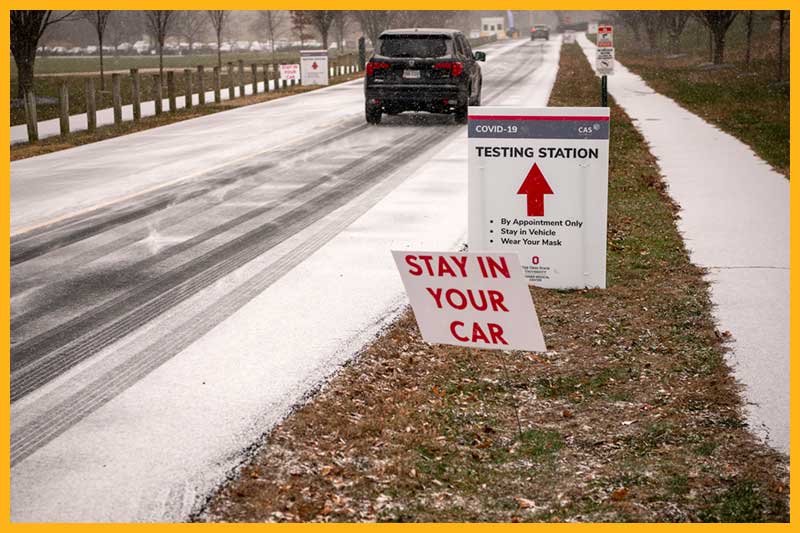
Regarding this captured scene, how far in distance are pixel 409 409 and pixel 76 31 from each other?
11987 centimetres

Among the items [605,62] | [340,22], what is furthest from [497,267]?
[340,22]

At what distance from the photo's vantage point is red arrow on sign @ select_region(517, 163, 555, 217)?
848 cm

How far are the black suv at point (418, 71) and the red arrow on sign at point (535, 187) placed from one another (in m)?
13.5

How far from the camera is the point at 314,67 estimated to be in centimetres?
3919

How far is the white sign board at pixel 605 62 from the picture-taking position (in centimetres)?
2177

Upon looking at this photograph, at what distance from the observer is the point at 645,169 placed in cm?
1577

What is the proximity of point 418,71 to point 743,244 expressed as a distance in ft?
40.1

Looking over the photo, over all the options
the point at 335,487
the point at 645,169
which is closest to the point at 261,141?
the point at 645,169

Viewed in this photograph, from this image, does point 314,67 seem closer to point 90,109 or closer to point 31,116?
point 90,109

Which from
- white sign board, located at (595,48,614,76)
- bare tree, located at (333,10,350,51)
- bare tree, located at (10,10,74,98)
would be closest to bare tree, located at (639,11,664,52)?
bare tree, located at (333,10,350,51)

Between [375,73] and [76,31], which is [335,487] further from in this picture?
[76,31]

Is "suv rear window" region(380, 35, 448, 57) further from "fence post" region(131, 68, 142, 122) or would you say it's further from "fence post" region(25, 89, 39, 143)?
"fence post" region(25, 89, 39, 143)

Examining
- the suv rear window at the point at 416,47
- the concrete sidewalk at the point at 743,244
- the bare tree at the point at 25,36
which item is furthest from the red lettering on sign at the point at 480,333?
the bare tree at the point at 25,36

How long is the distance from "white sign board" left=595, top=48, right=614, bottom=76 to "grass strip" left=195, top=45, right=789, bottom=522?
1410 cm
